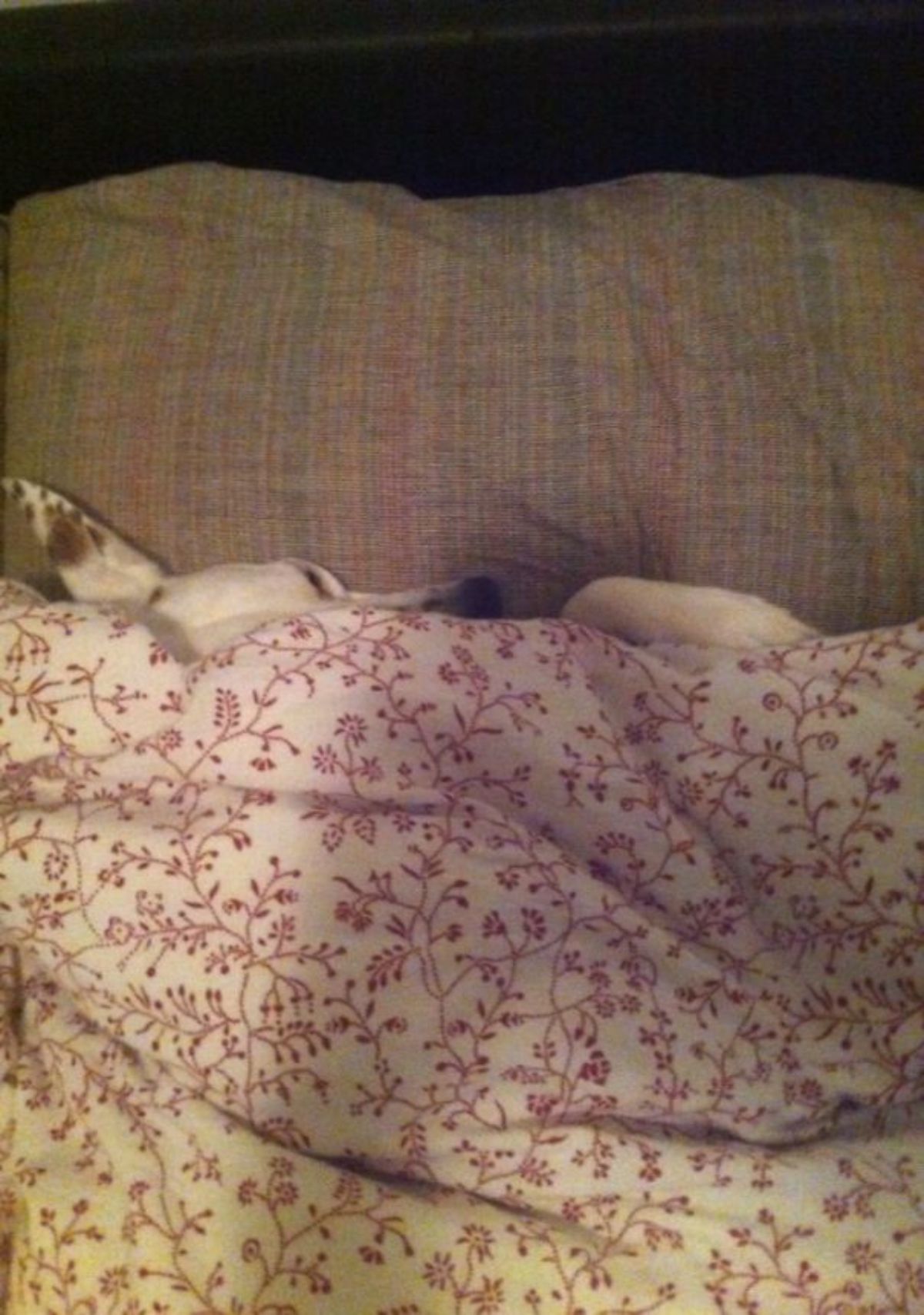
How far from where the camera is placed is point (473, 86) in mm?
960

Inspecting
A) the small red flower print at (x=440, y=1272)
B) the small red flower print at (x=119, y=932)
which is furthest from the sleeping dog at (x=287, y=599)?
the small red flower print at (x=440, y=1272)

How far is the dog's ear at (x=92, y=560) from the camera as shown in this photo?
89cm

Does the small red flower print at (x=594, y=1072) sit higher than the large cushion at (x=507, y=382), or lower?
lower

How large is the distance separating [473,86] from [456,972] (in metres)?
0.80

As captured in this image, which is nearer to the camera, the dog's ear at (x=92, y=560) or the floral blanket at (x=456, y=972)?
the floral blanket at (x=456, y=972)

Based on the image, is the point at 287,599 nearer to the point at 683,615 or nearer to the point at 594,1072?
the point at 683,615

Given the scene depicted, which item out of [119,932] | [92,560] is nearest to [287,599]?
[92,560]

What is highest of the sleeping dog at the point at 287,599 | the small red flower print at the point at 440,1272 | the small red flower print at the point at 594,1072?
the sleeping dog at the point at 287,599

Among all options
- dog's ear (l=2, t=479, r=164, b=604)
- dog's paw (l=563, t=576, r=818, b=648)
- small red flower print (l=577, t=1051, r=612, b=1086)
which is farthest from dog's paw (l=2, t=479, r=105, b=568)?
small red flower print (l=577, t=1051, r=612, b=1086)

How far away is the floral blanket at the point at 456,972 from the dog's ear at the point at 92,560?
0.36 ft

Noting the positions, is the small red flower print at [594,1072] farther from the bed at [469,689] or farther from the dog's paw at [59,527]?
the dog's paw at [59,527]

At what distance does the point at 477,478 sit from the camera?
884 millimetres

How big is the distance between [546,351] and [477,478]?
13 centimetres

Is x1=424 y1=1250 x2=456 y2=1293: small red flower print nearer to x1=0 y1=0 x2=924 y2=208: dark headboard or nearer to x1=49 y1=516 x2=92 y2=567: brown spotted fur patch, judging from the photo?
x1=49 y1=516 x2=92 y2=567: brown spotted fur patch
